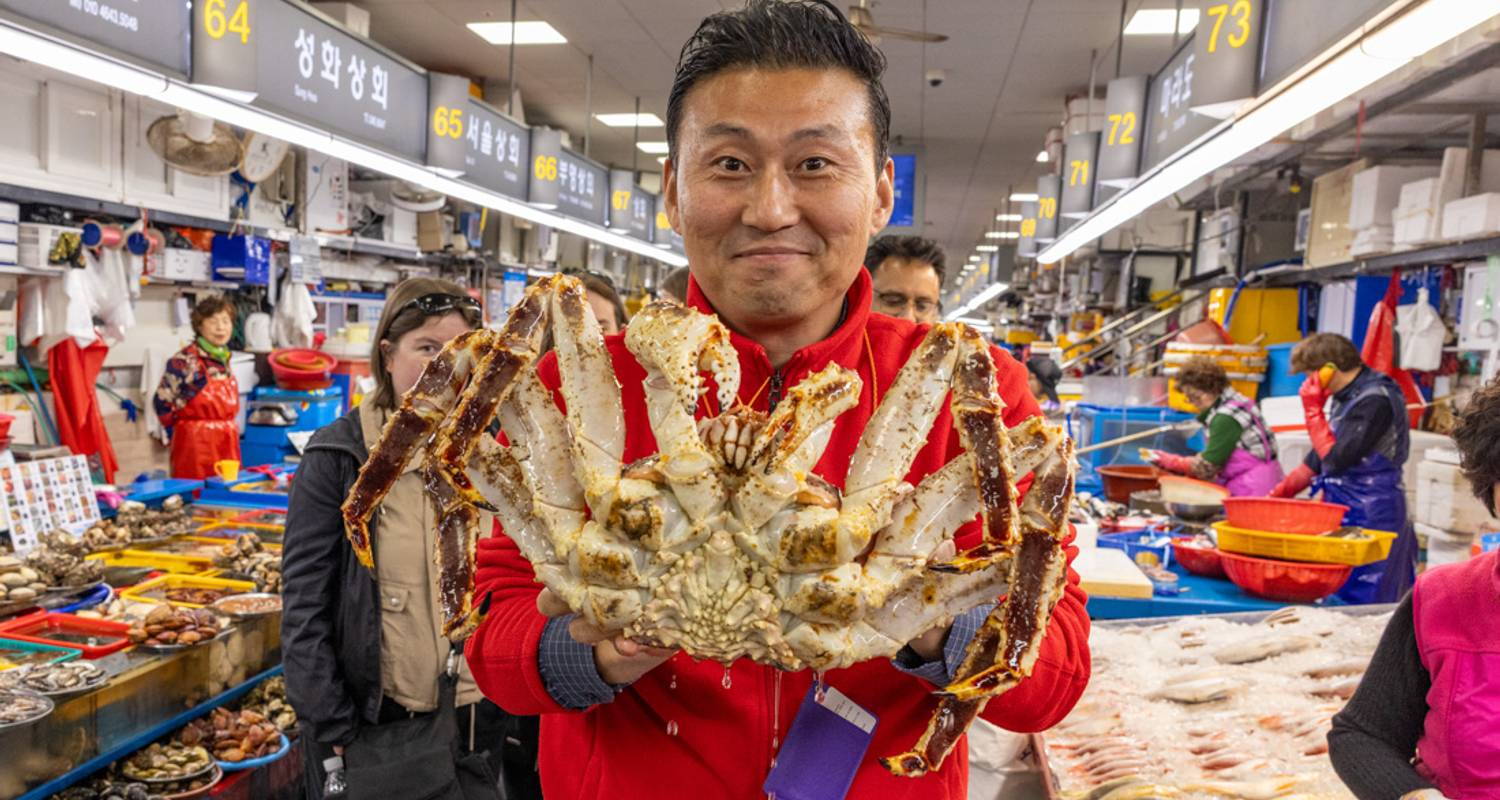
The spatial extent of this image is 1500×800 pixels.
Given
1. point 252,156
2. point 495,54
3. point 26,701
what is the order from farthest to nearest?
point 495,54
point 252,156
point 26,701

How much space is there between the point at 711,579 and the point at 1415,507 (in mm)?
7394

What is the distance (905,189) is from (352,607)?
9.89m

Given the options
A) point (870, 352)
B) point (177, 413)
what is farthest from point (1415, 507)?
point (177, 413)

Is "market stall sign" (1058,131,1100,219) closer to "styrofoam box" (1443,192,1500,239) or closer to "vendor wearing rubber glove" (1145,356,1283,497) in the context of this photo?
"vendor wearing rubber glove" (1145,356,1283,497)

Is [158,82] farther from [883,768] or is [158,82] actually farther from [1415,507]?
[1415,507]

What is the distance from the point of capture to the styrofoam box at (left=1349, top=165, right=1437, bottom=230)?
7.36 meters

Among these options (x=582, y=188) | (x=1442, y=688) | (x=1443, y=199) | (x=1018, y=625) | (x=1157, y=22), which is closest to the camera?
(x=1018, y=625)

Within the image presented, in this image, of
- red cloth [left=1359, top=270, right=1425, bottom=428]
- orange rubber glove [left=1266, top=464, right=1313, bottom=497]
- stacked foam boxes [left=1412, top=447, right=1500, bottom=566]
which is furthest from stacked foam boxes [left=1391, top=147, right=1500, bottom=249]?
orange rubber glove [left=1266, top=464, right=1313, bottom=497]

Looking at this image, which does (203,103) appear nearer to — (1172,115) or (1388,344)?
(1172,115)

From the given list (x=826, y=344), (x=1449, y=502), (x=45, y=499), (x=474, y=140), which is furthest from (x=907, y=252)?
(x=1449, y=502)

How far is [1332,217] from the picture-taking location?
8.41 meters

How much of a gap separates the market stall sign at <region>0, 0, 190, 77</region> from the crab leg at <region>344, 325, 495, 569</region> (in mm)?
2509

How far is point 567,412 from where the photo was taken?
148cm

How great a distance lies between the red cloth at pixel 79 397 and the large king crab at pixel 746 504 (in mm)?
6776
